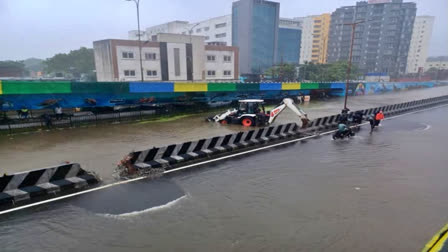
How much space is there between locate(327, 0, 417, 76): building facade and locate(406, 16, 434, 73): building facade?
1778cm

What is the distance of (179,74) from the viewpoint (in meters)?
56.8

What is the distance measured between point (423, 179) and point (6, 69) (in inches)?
3918

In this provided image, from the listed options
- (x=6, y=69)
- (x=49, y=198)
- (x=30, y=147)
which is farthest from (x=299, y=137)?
(x=6, y=69)

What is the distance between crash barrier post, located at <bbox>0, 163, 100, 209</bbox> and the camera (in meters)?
8.05

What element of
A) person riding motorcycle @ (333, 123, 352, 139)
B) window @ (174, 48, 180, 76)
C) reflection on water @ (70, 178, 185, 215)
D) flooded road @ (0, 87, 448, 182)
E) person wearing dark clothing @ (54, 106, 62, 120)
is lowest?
flooded road @ (0, 87, 448, 182)

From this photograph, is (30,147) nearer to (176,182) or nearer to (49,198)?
(49,198)

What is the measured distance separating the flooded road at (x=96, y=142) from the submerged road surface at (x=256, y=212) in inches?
113

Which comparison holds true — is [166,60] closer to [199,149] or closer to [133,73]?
[133,73]

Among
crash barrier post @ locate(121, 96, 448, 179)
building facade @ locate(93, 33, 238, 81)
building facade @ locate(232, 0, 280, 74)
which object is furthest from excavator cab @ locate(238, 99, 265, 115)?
building facade @ locate(232, 0, 280, 74)

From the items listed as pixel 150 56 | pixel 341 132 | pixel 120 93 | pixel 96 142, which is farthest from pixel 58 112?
pixel 150 56

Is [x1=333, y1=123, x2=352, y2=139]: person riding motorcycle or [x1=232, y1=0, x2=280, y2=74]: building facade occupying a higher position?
[x1=232, y1=0, x2=280, y2=74]: building facade

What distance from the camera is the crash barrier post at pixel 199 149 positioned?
10922 millimetres

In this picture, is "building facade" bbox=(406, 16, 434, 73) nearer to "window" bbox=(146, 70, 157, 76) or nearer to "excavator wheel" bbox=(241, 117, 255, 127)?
"window" bbox=(146, 70, 157, 76)

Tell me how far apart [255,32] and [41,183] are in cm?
9255
